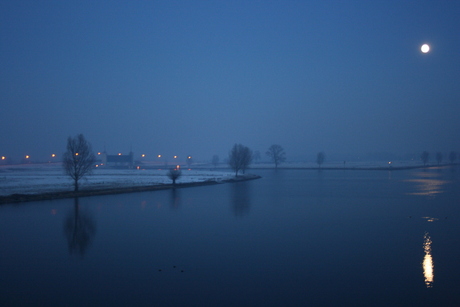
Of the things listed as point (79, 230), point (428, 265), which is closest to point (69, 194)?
point (79, 230)

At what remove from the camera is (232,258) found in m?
10.6

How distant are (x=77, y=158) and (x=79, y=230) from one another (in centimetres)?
1851

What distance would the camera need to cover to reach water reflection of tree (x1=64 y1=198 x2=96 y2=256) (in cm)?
1214

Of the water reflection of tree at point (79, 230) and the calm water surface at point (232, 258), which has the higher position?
the water reflection of tree at point (79, 230)

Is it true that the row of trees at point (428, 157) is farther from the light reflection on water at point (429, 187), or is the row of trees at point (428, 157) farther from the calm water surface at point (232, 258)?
the calm water surface at point (232, 258)

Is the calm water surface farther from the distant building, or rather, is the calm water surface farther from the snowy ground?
the distant building

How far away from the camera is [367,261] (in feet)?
33.4

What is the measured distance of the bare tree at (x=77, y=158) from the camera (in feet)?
102

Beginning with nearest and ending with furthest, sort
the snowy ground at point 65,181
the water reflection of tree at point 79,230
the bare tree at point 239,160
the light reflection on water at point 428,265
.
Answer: the light reflection on water at point 428,265 → the water reflection of tree at point 79,230 → the snowy ground at point 65,181 → the bare tree at point 239,160

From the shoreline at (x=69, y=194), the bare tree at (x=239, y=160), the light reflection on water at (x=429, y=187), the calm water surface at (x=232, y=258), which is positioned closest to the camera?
the calm water surface at (x=232, y=258)

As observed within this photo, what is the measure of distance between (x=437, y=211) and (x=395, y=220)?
161 inches

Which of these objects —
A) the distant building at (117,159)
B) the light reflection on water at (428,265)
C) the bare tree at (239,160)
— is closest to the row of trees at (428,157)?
the bare tree at (239,160)

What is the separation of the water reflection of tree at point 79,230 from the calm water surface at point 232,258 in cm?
4

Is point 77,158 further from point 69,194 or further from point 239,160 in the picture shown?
point 239,160
